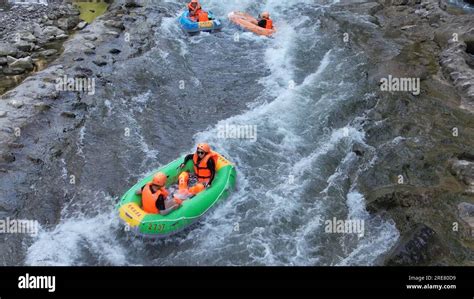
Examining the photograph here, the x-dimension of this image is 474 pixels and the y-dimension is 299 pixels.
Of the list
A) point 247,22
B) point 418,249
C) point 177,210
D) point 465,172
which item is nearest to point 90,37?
point 247,22

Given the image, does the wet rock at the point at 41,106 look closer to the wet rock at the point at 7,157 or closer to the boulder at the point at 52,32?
the wet rock at the point at 7,157

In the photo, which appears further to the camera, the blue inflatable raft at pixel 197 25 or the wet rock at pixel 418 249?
the blue inflatable raft at pixel 197 25

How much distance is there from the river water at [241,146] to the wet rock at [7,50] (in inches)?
152

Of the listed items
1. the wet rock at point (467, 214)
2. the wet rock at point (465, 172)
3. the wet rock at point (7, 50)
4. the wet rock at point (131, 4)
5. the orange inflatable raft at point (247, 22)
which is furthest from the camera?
the wet rock at point (131, 4)

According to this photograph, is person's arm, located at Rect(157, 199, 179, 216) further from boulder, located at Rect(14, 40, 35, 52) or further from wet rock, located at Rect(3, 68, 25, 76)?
boulder, located at Rect(14, 40, 35, 52)

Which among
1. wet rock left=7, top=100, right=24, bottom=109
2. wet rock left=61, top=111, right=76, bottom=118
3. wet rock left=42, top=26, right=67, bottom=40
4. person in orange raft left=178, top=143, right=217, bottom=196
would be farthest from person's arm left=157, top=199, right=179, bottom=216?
wet rock left=42, top=26, right=67, bottom=40

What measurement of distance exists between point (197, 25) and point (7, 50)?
6.94m

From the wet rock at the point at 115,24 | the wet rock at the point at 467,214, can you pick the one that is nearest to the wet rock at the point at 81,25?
the wet rock at the point at 115,24

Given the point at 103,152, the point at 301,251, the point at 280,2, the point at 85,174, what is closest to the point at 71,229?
the point at 85,174

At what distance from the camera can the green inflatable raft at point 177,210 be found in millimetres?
10180

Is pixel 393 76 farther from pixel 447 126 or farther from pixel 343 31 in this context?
pixel 343 31

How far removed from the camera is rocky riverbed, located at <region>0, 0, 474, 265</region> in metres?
10.5

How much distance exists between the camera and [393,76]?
15.9 meters

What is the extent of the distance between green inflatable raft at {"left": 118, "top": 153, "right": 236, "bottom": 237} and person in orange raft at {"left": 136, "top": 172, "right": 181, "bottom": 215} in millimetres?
123
